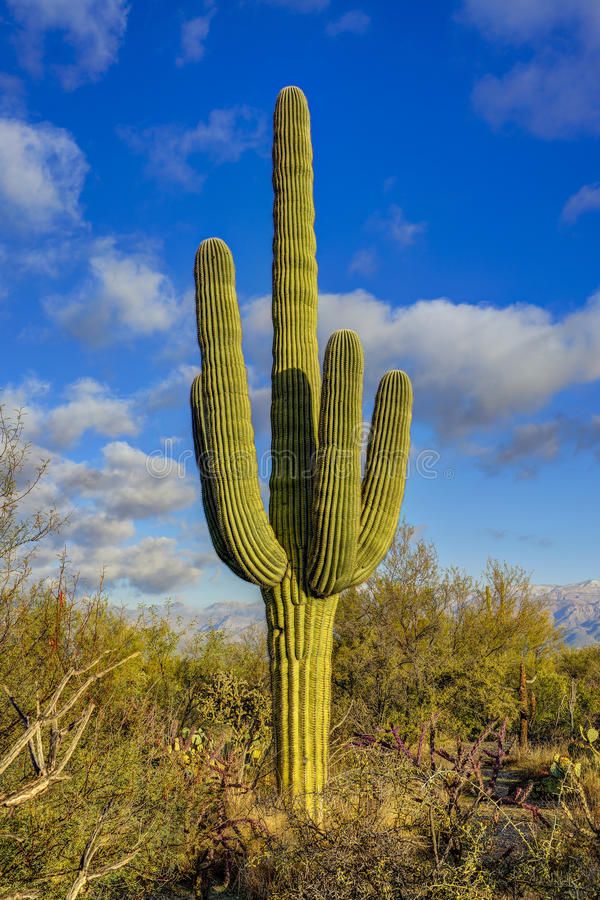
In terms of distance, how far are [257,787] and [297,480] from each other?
3.15m

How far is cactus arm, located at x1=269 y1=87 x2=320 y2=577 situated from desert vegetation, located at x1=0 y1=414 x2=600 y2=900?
7.35ft

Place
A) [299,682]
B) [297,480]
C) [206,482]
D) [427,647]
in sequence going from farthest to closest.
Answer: [427,647] → [297,480] → [206,482] → [299,682]

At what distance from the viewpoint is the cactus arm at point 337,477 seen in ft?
22.5

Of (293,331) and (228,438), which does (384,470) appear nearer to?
(228,438)

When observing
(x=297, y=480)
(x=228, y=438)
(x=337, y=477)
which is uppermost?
(x=228, y=438)

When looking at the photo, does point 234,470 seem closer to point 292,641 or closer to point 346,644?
point 292,641

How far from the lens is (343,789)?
4508 mm

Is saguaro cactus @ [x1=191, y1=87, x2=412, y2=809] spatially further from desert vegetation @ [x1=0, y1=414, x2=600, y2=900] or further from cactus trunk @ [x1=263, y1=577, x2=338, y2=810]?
desert vegetation @ [x1=0, y1=414, x2=600, y2=900]

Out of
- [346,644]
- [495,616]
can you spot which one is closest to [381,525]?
[346,644]

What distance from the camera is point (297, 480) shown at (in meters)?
7.35

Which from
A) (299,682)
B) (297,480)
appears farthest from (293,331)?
(299,682)

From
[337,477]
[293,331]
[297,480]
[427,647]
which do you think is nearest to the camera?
[337,477]

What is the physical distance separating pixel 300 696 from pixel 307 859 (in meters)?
3.31

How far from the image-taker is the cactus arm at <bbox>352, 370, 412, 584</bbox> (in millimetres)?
7473
